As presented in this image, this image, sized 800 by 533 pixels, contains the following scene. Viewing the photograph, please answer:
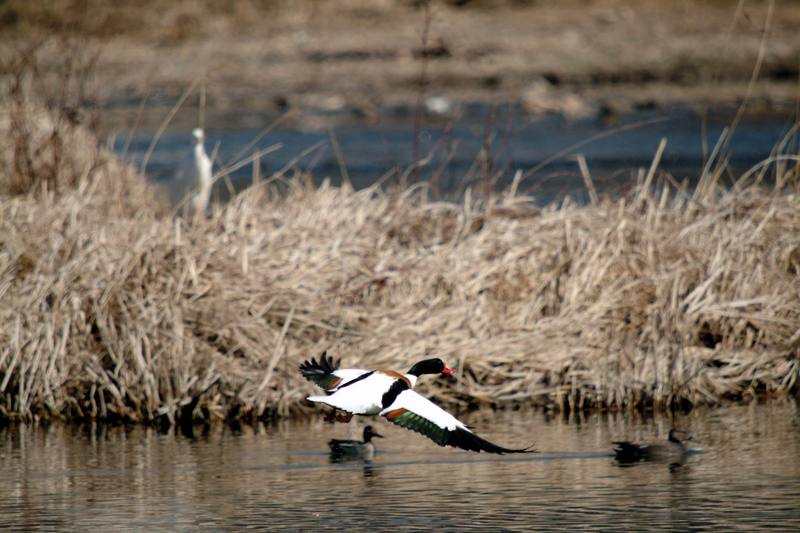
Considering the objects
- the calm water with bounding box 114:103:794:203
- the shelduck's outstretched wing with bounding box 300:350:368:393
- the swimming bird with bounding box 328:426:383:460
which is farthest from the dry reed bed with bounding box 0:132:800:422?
the calm water with bounding box 114:103:794:203

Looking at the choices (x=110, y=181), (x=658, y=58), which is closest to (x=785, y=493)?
(x=110, y=181)

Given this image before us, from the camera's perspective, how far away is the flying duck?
482cm

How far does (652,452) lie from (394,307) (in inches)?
96.0

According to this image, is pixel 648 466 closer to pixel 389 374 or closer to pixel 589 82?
pixel 389 374

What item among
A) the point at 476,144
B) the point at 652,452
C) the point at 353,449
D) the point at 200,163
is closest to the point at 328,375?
the point at 353,449

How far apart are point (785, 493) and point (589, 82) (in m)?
24.2

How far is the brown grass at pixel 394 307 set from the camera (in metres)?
7.80

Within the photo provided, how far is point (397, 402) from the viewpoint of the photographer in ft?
16.6

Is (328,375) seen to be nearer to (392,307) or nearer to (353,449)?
(353,449)

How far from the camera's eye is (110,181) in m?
10.7

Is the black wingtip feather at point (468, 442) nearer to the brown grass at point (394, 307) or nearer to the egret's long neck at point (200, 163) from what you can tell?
the brown grass at point (394, 307)

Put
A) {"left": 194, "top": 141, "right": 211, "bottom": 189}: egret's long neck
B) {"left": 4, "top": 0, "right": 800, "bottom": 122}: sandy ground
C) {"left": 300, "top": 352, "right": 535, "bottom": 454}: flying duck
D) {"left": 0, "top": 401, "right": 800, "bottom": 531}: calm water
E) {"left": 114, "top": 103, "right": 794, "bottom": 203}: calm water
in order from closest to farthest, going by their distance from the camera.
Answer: {"left": 300, "top": 352, "right": 535, "bottom": 454}: flying duck < {"left": 0, "top": 401, "right": 800, "bottom": 531}: calm water < {"left": 194, "top": 141, "right": 211, "bottom": 189}: egret's long neck < {"left": 114, "top": 103, "right": 794, "bottom": 203}: calm water < {"left": 4, "top": 0, "right": 800, "bottom": 122}: sandy ground

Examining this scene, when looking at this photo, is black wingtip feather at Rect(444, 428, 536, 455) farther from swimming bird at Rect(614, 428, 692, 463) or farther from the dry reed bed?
the dry reed bed

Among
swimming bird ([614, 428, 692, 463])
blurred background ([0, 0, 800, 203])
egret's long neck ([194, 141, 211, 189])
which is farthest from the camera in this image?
blurred background ([0, 0, 800, 203])
